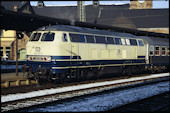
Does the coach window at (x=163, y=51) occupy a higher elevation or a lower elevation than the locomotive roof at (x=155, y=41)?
lower

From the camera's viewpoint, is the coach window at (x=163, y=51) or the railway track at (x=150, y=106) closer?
the railway track at (x=150, y=106)

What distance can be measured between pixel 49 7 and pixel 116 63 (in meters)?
65.6

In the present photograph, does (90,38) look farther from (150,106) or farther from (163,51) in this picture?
(163,51)

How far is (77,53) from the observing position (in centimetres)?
1656

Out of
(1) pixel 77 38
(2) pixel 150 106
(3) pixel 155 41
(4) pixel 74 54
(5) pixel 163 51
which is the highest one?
(3) pixel 155 41

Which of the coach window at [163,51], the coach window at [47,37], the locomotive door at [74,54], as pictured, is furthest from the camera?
the coach window at [163,51]

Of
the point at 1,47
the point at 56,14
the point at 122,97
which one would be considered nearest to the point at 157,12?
the point at 56,14

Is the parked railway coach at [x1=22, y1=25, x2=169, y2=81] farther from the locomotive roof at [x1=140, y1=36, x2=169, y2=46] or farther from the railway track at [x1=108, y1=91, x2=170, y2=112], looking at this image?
the railway track at [x1=108, y1=91, x2=170, y2=112]

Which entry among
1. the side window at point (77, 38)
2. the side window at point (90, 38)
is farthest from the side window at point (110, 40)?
the side window at point (77, 38)

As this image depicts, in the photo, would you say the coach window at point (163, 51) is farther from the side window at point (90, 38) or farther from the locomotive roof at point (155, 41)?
the side window at point (90, 38)

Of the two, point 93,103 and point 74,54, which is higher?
point 74,54

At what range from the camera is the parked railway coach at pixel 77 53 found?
51.2 ft

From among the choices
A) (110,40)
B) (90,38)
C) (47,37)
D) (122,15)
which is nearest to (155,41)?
(110,40)

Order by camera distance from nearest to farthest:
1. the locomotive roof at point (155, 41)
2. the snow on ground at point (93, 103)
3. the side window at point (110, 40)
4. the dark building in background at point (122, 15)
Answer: the snow on ground at point (93, 103)
the side window at point (110, 40)
the locomotive roof at point (155, 41)
the dark building in background at point (122, 15)
